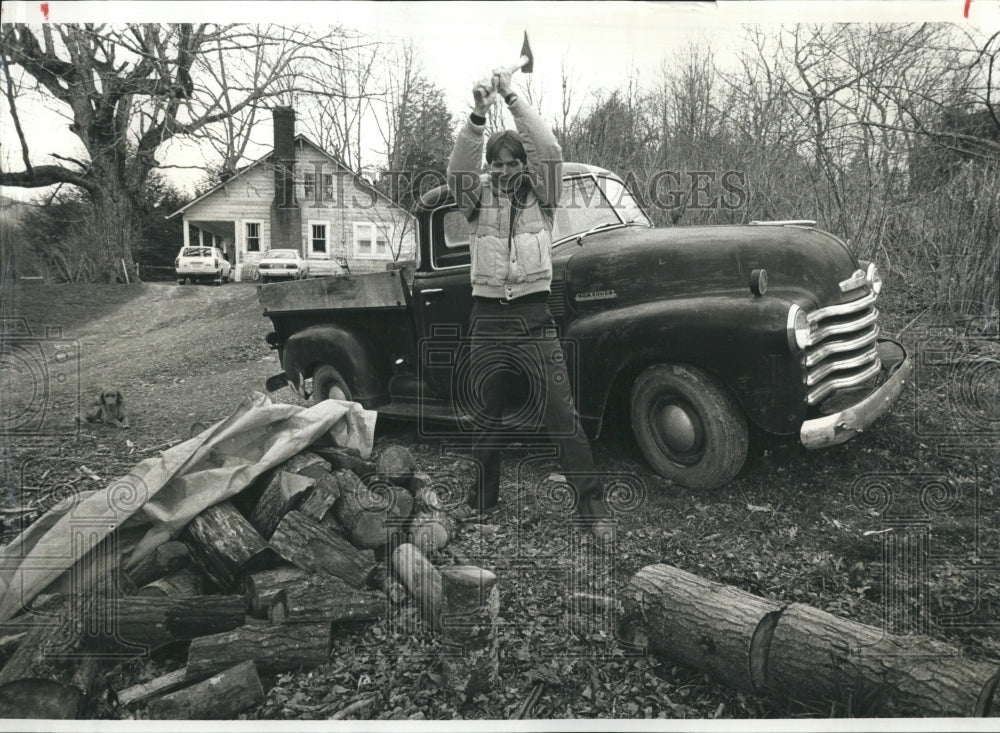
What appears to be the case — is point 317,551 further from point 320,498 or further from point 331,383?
point 331,383

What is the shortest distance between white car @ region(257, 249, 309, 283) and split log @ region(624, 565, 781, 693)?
6.25 feet

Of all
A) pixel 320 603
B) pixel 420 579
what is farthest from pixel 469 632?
pixel 320 603

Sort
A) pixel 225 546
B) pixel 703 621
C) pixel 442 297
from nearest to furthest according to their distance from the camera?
1. pixel 703 621
2. pixel 225 546
3. pixel 442 297

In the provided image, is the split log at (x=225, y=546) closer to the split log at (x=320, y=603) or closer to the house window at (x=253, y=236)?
the split log at (x=320, y=603)

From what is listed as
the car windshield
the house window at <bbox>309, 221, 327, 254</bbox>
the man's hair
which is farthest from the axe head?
the car windshield

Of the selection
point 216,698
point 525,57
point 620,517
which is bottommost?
point 216,698

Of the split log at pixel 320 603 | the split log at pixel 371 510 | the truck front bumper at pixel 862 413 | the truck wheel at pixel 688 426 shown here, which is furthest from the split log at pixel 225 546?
the truck front bumper at pixel 862 413

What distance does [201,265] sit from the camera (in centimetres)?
293

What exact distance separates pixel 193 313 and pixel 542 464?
162cm

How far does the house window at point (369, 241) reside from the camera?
302 cm

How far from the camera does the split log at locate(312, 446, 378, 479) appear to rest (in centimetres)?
281

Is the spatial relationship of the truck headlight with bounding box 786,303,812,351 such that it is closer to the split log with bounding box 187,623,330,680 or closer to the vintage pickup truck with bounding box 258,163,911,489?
the vintage pickup truck with bounding box 258,163,911,489

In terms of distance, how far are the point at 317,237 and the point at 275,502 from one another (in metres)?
1.12

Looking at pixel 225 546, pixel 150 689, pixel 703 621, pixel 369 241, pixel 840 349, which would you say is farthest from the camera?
pixel 369 241
